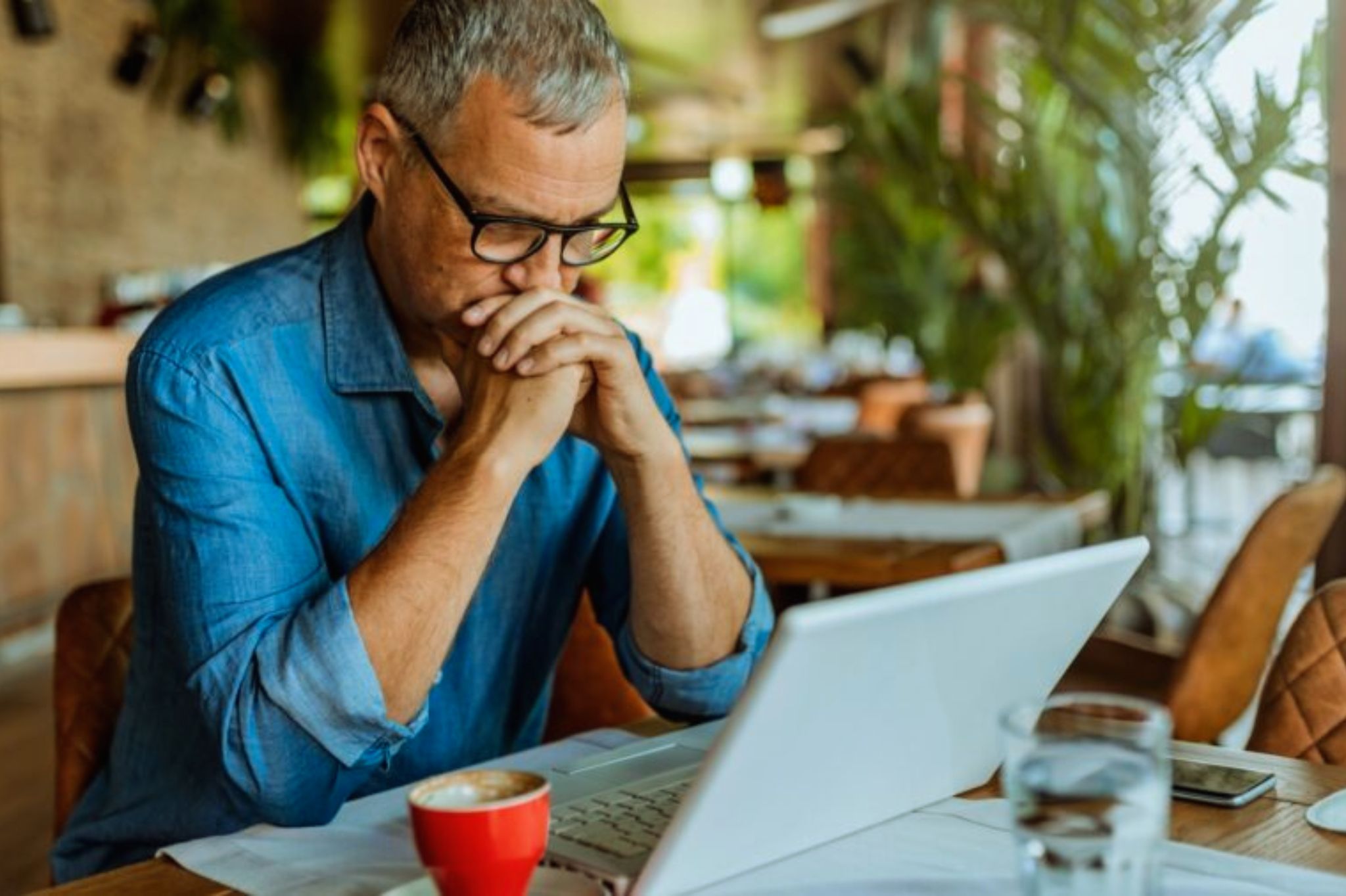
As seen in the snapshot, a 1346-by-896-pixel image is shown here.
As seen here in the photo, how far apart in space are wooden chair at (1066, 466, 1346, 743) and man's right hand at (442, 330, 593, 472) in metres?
1.12

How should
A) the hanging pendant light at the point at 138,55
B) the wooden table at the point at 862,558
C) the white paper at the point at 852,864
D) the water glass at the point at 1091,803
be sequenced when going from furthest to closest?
the hanging pendant light at the point at 138,55 → the wooden table at the point at 862,558 → the white paper at the point at 852,864 → the water glass at the point at 1091,803

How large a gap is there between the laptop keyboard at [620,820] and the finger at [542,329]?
1.29 ft

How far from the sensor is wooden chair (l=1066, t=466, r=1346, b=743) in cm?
199

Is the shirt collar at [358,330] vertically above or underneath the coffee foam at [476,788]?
above

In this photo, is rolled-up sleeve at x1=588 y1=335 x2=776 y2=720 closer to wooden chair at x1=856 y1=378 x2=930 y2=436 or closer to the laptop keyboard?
the laptop keyboard

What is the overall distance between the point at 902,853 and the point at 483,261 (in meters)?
0.65

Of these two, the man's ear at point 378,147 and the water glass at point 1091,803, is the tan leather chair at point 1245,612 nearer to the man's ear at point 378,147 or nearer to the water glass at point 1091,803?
the man's ear at point 378,147

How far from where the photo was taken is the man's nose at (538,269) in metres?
1.33

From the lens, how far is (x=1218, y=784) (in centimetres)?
109

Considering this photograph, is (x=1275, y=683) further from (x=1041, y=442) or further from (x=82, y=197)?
(x=82, y=197)

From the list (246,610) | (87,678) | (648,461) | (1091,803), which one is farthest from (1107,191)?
(1091,803)

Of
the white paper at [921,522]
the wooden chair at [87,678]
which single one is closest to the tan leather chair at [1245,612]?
the white paper at [921,522]

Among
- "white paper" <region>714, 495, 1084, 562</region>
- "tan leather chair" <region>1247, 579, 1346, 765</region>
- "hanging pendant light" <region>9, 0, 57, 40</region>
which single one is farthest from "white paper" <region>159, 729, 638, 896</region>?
"hanging pendant light" <region>9, 0, 57, 40</region>

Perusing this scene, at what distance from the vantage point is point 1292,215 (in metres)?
3.76
